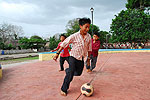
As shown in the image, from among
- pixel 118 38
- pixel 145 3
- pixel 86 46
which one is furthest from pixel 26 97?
pixel 145 3

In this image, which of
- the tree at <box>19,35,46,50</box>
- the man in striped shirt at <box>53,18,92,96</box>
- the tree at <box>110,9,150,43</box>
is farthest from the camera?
the tree at <box>19,35,46,50</box>

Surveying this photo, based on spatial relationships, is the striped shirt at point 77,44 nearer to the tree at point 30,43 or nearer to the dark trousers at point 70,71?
the dark trousers at point 70,71

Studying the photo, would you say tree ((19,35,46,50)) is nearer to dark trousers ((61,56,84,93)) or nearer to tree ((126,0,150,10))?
tree ((126,0,150,10))

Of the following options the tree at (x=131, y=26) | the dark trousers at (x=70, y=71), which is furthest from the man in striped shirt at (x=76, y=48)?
the tree at (x=131, y=26)

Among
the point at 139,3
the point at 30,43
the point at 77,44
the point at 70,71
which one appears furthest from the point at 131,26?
the point at 30,43

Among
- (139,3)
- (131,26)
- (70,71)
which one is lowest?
(70,71)

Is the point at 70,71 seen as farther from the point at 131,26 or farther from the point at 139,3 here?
the point at 139,3

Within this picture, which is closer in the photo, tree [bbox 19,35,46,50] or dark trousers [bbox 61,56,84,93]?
dark trousers [bbox 61,56,84,93]

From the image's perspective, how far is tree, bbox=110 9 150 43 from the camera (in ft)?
68.1

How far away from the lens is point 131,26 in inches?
861

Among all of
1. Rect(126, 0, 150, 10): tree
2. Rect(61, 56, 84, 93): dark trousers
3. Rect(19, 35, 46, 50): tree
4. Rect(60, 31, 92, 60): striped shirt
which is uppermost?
Rect(126, 0, 150, 10): tree

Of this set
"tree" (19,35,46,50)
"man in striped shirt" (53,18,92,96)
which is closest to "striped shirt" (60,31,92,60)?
"man in striped shirt" (53,18,92,96)

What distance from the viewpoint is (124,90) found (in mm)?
2752

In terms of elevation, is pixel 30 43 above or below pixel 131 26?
below
